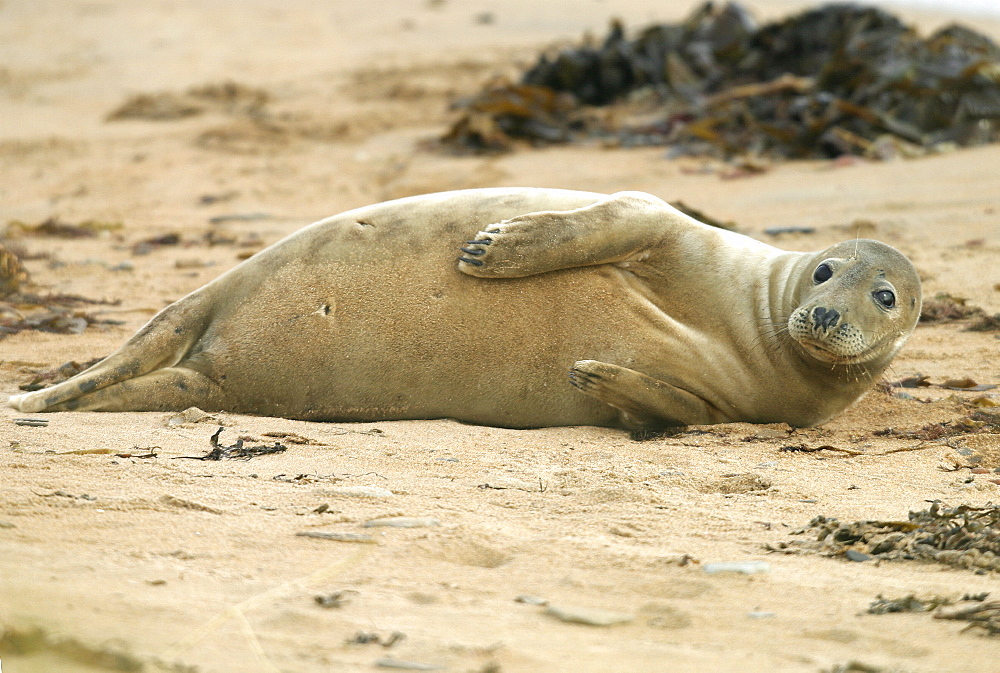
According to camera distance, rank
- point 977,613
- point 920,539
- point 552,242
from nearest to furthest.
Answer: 1. point 977,613
2. point 920,539
3. point 552,242

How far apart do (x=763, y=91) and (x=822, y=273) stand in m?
5.52

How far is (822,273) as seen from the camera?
3941 mm

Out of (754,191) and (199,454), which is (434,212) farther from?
(754,191)

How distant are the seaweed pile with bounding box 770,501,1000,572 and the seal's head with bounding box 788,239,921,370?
96cm

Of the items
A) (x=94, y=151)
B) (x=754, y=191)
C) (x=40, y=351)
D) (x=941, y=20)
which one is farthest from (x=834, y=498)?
(x=941, y=20)

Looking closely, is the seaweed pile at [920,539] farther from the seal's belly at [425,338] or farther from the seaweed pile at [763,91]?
the seaweed pile at [763,91]

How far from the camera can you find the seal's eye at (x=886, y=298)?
3.81 meters

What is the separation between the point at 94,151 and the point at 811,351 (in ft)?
26.0

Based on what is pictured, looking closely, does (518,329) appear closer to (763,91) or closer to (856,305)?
(856,305)

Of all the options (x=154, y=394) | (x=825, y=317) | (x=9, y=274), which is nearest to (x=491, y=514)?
(x=825, y=317)

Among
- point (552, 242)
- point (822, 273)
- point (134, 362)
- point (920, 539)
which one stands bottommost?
point (920, 539)

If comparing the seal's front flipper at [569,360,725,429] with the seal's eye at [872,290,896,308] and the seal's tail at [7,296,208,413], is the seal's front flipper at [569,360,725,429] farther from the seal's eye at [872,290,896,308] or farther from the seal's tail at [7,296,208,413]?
the seal's tail at [7,296,208,413]

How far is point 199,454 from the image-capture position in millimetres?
3234

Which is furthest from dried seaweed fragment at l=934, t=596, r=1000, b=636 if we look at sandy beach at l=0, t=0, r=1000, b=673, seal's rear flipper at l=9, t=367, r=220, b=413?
seal's rear flipper at l=9, t=367, r=220, b=413
